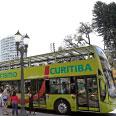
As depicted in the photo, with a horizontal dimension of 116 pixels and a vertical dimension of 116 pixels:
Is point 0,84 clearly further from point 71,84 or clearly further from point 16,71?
point 71,84

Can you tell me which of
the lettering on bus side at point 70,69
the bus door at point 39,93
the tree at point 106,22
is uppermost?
the tree at point 106,22

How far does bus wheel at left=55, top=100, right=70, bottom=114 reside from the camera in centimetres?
1840

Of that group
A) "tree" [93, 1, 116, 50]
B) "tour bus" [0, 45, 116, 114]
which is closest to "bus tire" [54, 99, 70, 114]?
"tour bus" [0, 45, 116, 114]

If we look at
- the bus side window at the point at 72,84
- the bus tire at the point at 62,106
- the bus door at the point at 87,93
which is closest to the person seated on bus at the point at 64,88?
the bus side window at the point at 72,84

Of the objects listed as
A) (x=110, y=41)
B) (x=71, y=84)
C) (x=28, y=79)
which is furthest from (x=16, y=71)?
(x=110, y=41)

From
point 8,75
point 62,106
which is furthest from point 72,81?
point 8,75

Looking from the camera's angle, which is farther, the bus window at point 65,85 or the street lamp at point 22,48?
the bus window at point 65,85

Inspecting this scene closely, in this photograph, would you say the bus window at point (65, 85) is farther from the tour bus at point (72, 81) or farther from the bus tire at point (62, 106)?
the bus tire at point (62, 106)

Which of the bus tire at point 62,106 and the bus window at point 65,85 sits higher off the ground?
the bus window at point 65,85

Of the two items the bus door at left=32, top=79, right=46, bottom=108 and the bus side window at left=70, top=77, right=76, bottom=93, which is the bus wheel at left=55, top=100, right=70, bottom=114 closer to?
the bus side window at left=70, top=77, right=76, bottom=93

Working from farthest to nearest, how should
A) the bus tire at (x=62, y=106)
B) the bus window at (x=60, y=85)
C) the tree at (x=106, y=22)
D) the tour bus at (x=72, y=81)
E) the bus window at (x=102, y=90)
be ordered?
A: 1. the tree at (x=106, y=22)
2. the bus window at (x=60, y=85)
3. the bus tire at (x=62, y=106)
4. the tour bus at (x=72, y=81)
5. the bus window at (x=102, y=90)

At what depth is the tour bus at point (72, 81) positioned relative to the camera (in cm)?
1689

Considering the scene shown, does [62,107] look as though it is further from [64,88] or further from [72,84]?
[72,84]

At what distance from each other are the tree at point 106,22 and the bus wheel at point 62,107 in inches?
1474
